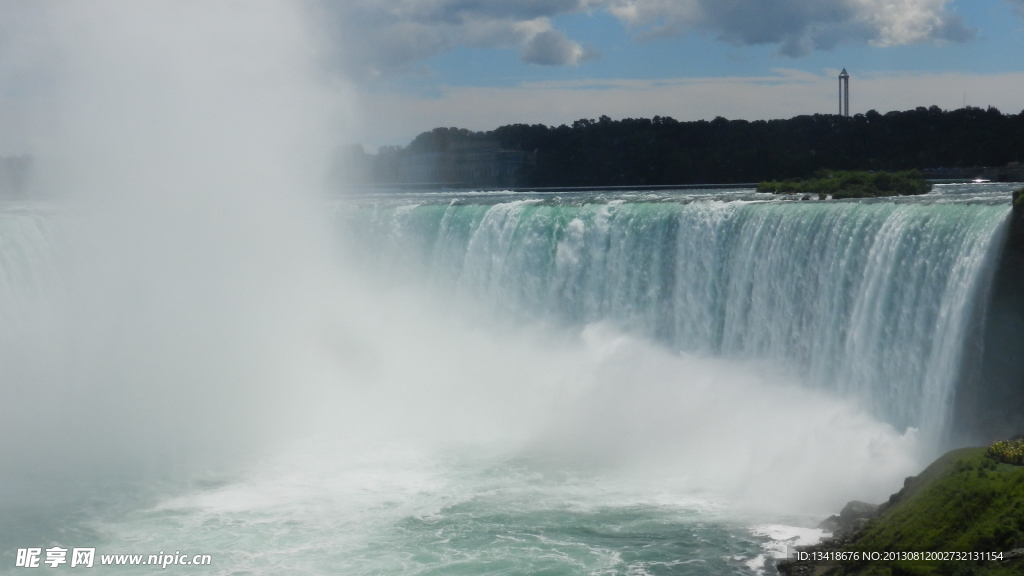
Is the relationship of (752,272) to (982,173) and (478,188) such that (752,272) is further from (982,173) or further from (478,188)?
(478,188)

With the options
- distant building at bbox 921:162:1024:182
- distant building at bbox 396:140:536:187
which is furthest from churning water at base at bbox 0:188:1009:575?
distant building at bbox 396:140:536:187

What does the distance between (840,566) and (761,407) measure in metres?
5.24

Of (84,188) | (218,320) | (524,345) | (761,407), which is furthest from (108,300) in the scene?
(761,407)

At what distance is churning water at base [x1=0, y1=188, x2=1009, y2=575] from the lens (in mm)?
12250

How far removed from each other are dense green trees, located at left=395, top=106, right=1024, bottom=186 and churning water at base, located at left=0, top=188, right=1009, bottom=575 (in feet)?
70.2

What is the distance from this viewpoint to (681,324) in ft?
58.8

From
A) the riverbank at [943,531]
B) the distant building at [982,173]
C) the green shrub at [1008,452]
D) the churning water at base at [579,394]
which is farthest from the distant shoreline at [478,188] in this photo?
the riverbank at [943,531]

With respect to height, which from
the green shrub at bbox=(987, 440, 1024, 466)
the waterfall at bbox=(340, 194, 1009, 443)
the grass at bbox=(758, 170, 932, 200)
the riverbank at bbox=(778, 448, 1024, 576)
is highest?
the grass at bbox=(758, 170, 932, 200)

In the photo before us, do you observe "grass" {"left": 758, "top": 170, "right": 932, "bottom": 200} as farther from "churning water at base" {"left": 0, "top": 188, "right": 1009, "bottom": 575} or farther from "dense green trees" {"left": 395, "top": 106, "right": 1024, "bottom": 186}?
"dense green trees" {"left": 395, "top": 106, "right": 1024, "bottom": 186}

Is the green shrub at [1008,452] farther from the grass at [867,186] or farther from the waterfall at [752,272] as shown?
the grass at [867,186]

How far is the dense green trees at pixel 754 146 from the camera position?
38406 millimetres

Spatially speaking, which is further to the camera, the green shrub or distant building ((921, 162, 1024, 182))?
distant building ((921, 162, 1024, 182))

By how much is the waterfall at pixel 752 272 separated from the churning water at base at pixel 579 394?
0.04 metres

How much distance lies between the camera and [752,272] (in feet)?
55.0
